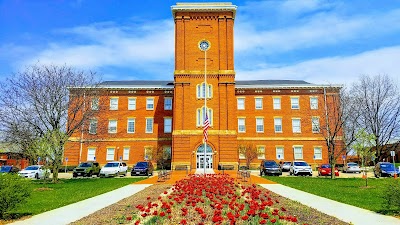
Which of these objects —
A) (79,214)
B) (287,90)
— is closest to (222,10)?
(287,90)

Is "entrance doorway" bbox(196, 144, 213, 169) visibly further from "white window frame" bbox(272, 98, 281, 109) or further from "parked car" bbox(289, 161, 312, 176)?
"white window frame" bbox(272, 98, 281, 109)

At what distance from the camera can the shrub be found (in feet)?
31.9

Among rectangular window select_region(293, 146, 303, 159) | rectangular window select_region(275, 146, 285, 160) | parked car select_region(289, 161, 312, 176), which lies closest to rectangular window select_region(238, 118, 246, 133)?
rectangular window select_region(275, 146, 285, 160)

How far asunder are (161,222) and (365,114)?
148 feet

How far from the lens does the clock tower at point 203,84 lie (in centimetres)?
3984

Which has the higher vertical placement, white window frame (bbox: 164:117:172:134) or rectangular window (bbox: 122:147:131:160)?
white window frame (bbox: 164:117:172:134)

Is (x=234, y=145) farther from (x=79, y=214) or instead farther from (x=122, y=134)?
(x=79, y=214)

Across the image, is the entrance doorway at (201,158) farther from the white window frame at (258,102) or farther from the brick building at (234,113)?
the white window frame at (258,102)

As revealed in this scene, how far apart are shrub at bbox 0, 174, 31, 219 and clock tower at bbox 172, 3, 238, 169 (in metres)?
29.4

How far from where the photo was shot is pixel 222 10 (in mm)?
41969

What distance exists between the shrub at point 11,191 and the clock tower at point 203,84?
29.4m

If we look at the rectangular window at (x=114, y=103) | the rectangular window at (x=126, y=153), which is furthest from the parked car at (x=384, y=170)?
the rectangular window at (x=114, y=103)

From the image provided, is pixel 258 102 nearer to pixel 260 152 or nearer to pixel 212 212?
pixel 260 152

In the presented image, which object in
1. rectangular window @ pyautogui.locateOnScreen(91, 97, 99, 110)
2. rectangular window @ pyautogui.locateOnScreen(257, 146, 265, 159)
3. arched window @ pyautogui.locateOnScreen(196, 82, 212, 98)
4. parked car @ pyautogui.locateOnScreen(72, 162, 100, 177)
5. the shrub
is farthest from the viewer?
rectangular window @ pyautogui.locateOnScreen(257, 146, 265, 159)
